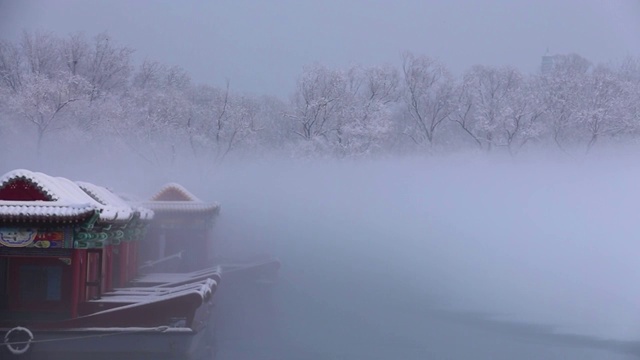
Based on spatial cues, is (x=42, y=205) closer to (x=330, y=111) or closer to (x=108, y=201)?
(x=108, y=201)

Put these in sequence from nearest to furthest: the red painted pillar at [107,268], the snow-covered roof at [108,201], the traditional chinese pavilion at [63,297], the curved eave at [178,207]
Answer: the traditional chinese pavilion at [63,297] → the snow-covered roof at [108,201] → the red painted pillar at [107,268] → the curved eave at [178,207]

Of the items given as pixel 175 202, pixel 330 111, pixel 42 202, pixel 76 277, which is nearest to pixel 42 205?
pixel 42 202

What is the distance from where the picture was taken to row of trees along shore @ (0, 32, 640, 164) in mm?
29812

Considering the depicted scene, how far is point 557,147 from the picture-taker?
31.0 metres

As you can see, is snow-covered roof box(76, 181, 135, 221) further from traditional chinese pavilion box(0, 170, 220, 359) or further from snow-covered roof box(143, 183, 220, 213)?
snow-covered roof box(143, 183, 220, 213)

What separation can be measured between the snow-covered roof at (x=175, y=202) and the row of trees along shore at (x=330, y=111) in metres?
7.08

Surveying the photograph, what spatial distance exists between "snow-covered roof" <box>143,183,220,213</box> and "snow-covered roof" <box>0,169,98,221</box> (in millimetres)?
8645

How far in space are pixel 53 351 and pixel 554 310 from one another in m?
12.4

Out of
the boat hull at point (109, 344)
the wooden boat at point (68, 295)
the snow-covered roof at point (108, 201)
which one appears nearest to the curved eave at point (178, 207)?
the snow-covered roof at point (108, 201)

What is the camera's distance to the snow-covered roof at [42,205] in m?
13.0

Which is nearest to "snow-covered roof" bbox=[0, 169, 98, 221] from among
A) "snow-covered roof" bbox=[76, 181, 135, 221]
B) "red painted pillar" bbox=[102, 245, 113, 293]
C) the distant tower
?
"snow-covered roof" bbox=[76, 181, 135, 221]

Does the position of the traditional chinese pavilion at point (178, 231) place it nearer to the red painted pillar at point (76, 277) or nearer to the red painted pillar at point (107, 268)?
the red painted pillar at point (107, 268)

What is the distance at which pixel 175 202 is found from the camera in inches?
896

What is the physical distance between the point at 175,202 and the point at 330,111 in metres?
9.68
